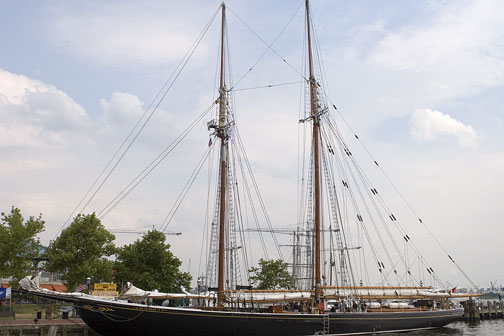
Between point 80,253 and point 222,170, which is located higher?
point 222,170

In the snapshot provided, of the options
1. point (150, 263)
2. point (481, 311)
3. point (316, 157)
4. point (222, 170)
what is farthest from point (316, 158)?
point (481, 311)

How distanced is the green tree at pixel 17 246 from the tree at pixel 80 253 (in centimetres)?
217

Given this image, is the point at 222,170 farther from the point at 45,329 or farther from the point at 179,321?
the point at 45,329

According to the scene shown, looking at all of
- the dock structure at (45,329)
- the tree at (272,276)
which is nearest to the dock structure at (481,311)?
the tree at (272,276)

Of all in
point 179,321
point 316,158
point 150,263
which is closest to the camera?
point 179,321

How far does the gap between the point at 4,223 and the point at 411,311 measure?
4180 centimetres

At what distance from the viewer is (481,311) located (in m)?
69.4

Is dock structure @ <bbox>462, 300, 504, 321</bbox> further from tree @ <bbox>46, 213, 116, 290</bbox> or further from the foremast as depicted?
tree @ <bbox>46, 213, 116, 290</bbox>

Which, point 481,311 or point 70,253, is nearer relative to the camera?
point 70,253

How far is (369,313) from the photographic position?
127 ft

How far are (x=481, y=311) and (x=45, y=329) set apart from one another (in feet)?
206

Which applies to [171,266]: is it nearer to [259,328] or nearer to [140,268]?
[140,268]

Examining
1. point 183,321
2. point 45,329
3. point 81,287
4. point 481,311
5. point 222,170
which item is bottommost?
point 481,311

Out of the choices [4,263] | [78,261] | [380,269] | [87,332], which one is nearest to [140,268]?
[78,261]
